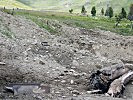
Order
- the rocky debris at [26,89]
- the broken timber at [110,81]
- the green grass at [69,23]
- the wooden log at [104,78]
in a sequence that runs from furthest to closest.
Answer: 1. the green grass at [69,23]
2. the wooden log at [104,78]
3. the broken timber at [110,81]
4. the rocky debris at [26,89]

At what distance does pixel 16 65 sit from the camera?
3847cm

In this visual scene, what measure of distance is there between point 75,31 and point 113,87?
3674 cm

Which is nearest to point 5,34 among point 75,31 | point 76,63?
point 76,63

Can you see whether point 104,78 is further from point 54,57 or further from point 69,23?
point 69,23

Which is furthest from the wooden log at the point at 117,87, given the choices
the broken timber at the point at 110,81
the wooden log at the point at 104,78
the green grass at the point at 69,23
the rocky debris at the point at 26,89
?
the green grass at the point at 69,23

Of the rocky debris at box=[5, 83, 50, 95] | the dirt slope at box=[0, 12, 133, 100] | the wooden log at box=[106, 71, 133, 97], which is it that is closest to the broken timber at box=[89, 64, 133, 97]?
the wooden log at box=[106, 71, 133, 97]

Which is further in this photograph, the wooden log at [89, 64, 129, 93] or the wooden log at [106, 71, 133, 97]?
the wooden log at [89, 64, 129, 93]

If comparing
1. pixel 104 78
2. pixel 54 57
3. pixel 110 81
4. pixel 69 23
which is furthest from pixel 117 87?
pixel 69 23

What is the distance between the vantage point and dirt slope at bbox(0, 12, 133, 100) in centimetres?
3450

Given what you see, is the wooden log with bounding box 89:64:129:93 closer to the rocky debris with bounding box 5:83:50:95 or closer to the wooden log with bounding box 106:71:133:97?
the wooden log with bounding box 106:71:133:97

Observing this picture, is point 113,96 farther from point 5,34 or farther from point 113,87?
point 5,34

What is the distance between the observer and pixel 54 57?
45.0 metres

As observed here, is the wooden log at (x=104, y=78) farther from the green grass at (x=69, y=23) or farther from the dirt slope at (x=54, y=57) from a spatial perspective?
the green grass at (x=69, y=23)

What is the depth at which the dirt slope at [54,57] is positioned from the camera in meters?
34.5
